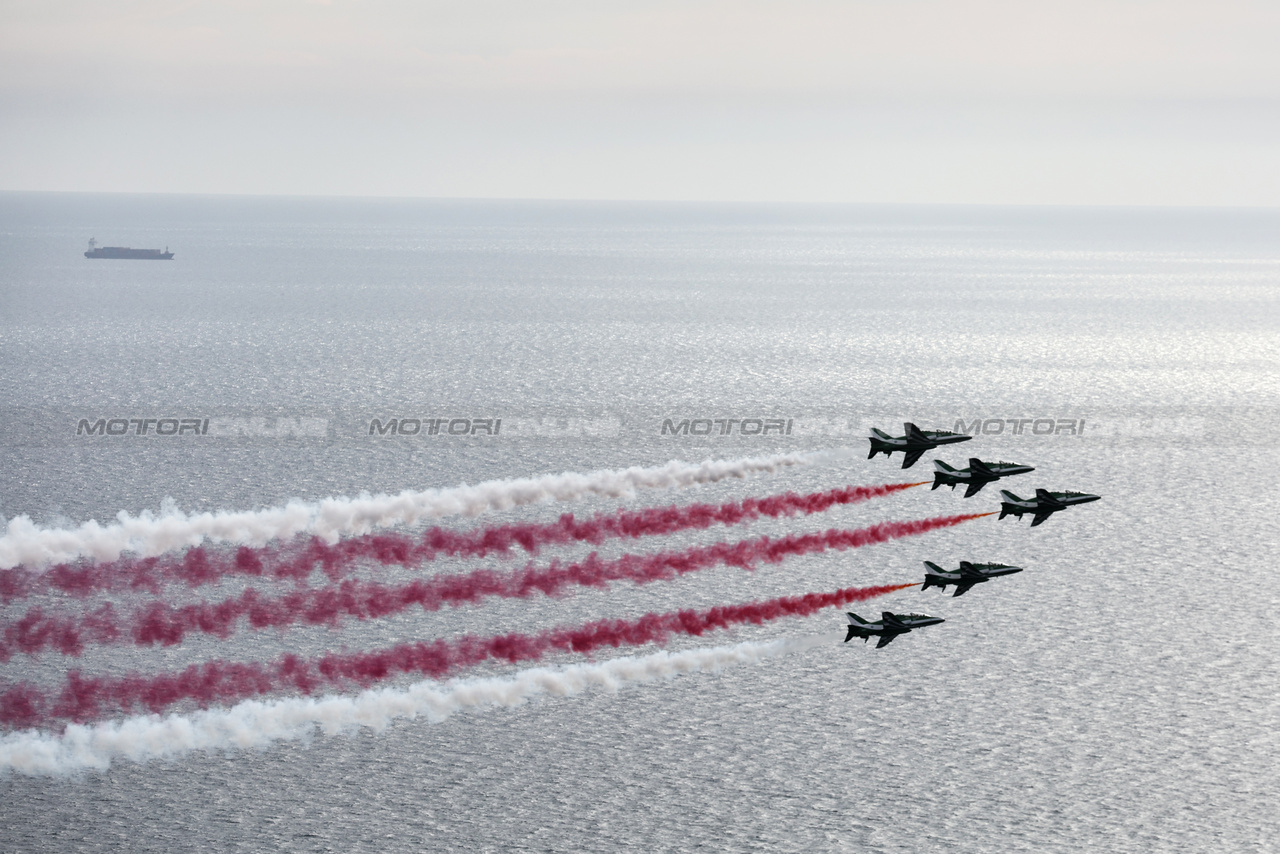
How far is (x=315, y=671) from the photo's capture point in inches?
4599

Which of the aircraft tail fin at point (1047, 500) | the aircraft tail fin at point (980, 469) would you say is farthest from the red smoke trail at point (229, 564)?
the aircraft tail fin at point (980, 469)

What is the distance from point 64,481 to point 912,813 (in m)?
127

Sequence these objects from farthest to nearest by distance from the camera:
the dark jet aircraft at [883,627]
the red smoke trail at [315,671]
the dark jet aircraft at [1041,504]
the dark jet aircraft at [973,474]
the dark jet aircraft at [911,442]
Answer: the red smoke trail at [315,671], the dark jet aircraft at [883,627], the dark jet aircraft at [1041,504], the dark jet aircraft at [911,442], the dark jet aircraft at [973,474]

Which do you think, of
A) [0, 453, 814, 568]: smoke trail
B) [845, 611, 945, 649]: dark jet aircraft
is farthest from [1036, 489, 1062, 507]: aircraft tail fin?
[0, 453, 814, 568]: smoke trail

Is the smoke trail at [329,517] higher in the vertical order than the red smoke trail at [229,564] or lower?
higher

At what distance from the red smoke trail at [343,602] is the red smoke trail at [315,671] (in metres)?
4.23

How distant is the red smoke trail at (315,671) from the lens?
110 metres

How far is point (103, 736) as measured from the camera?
346 feet

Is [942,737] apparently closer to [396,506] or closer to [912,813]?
[912,813]

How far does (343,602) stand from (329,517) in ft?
196

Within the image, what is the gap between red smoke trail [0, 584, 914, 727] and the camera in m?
110

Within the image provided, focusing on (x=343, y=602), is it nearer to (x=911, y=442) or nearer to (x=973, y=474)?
(x=911, y=442)

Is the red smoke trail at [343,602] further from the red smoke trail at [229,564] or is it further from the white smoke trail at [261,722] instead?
the white smoke trail at [261,722]

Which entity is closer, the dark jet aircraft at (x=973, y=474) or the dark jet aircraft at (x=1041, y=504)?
the dark jet aircraft at (x=973, y=474)
